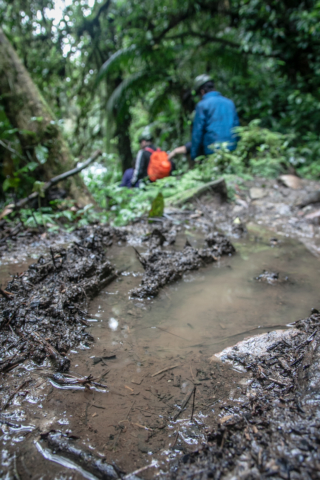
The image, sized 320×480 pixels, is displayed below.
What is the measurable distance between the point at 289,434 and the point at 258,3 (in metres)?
8.95

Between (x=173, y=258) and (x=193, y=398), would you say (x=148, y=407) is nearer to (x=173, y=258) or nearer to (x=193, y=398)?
(x=193, y=398)

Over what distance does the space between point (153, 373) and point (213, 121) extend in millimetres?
5522

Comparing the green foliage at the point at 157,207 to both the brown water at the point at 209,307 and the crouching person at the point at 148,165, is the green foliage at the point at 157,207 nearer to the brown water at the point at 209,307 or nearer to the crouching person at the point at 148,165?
the brown water at the point at 209,307

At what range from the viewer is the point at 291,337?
1.55 meters

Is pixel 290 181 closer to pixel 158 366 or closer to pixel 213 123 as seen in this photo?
pixel 213 123

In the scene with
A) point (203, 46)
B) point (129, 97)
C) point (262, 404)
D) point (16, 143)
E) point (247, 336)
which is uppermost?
point (203, 46)

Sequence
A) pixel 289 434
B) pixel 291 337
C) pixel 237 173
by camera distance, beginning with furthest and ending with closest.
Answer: pixel 237 173, pixel 291 337, pixel 289 434

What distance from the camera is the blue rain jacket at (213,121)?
580 cm

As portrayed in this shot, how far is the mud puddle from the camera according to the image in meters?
1.03

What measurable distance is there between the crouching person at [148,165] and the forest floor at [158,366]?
3701 millimetres

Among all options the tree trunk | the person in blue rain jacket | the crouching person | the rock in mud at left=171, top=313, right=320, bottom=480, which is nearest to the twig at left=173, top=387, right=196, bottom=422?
the rock in mud at left=171, top=313, right=320, bottom=480

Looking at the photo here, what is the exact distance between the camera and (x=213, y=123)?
19.1ft

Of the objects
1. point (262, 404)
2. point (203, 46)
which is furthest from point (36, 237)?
point (203, 46)

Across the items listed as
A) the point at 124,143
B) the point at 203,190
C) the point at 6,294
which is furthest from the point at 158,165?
the point at 6,294
